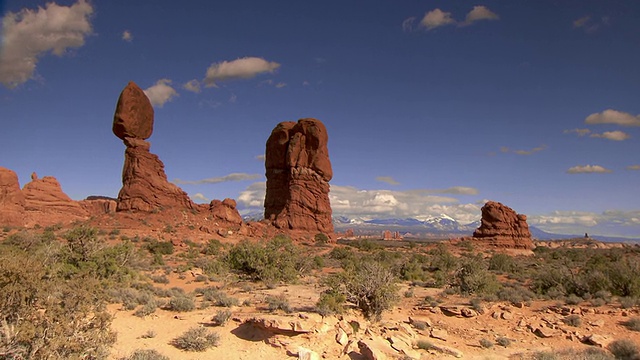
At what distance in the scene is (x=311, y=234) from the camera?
43438 mm

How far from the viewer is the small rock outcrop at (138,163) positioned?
3806cm

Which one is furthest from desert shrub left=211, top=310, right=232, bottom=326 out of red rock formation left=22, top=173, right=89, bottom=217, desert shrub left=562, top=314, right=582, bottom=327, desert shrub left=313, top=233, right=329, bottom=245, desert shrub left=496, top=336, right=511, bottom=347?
red rock formation left=22, top=173, right=89, bottom=217

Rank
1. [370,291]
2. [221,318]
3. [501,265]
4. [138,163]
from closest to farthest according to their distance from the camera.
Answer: [221,318] < [370,291] < [501,265] < [138,163]

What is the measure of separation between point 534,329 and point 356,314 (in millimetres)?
4454

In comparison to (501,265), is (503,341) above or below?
below

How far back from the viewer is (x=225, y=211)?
141ft

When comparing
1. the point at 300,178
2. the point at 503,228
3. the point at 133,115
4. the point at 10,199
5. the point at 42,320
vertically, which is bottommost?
the point at 42,320

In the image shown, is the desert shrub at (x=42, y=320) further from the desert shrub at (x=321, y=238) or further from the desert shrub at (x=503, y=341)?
the desert shrub at (x=321, y=238)

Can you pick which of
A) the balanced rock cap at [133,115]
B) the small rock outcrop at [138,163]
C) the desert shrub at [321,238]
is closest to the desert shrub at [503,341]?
the desert shrub at [321,238]

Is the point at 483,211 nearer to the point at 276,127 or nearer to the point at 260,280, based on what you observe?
the point at 276,127

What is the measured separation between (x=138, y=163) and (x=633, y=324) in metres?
38.5

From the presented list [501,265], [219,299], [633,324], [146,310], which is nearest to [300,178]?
[501,265]

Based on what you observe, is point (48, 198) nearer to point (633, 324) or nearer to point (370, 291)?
point (370, 291)

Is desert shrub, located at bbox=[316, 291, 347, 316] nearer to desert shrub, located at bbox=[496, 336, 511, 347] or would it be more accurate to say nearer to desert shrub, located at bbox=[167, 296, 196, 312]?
desert shrub, located at bbox=[496, 336, 511, 347]
